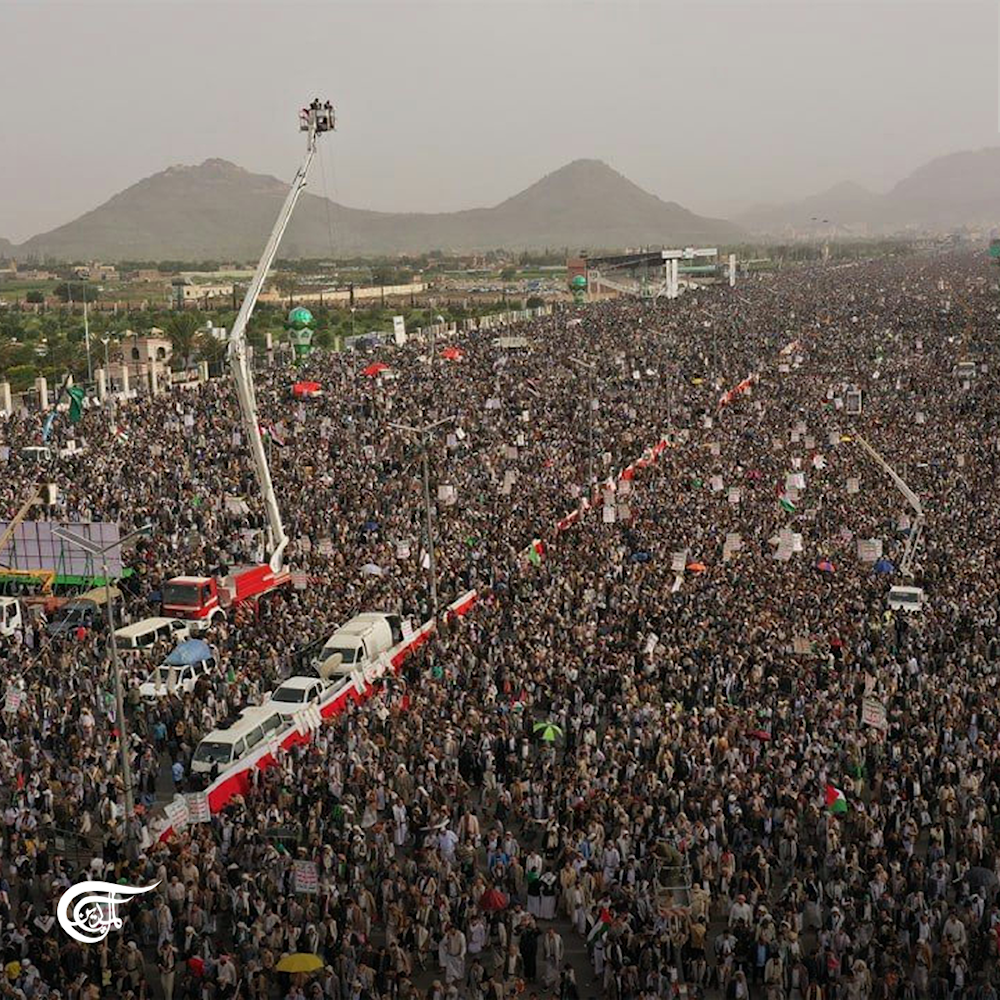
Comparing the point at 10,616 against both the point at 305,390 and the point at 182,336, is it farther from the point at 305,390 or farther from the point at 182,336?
the point at 182,336

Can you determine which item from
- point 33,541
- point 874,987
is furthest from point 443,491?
point 874,987

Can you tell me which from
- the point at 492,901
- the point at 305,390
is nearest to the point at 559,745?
the point at 492,901

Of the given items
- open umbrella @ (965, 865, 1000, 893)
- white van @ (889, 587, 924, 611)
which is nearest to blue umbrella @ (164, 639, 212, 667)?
white van @ (889, 587, 924, 611)

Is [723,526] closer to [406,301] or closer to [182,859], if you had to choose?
[182,859]

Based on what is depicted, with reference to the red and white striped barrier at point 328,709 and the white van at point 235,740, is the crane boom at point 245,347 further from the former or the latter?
the white van at point 235,740

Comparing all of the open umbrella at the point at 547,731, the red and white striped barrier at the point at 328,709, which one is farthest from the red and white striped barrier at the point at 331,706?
the open umbrella at the point at 547,731
